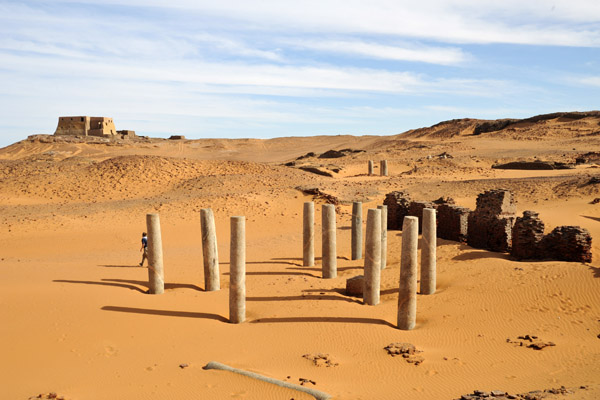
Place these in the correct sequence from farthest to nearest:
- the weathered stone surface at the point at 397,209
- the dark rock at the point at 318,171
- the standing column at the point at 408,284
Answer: the dark rock at the point at 318,171
the weathered stone surface at the point at 397,209
the standing column at the point at 408,284

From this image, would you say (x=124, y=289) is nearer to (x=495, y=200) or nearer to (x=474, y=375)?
(x=474, y=375)

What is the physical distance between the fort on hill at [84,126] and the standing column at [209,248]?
56.8 meters

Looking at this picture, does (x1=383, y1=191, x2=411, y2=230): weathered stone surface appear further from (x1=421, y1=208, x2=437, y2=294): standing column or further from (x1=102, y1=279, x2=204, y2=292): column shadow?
(x1=102, y1=279, x2=204, y2=292): column shadow

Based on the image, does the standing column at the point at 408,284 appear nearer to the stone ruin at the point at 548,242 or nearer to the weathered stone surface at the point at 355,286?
the weathered stone surface at the point at 355,286

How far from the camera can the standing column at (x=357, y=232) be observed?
16859mm

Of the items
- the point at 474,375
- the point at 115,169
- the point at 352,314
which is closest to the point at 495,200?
the point at 352,314

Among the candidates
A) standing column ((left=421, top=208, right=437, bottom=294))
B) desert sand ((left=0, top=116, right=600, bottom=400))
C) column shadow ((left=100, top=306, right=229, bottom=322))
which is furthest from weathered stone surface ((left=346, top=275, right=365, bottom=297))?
column shadow ((left=100, top=306, right=229, bottom=322))

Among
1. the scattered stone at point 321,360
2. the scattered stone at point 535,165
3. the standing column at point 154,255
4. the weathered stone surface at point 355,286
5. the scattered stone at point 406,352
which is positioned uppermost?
the scattered stone at point 535,165

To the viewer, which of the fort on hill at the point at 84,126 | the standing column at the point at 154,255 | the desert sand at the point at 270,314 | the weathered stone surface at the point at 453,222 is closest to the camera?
the desert sand at the point at 270,314

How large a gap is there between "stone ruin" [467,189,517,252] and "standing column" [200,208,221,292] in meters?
8.97

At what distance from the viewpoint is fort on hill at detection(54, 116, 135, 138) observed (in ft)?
217

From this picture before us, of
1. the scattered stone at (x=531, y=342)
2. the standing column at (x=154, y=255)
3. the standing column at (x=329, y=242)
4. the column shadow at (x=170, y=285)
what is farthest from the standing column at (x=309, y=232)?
the scattered stone at (x=531, y=342)

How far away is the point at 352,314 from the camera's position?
11984 mm

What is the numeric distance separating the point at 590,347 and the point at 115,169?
103 ft
